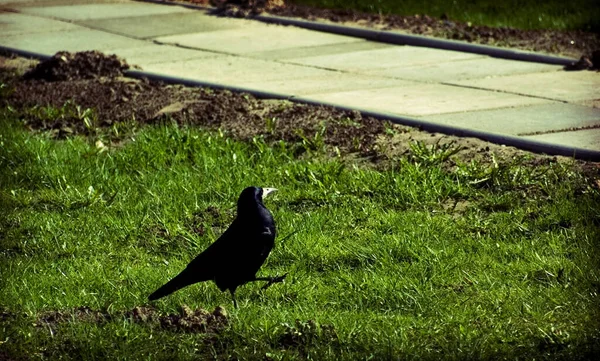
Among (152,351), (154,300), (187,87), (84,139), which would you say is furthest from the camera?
(187,87)

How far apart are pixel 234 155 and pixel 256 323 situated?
3.00 metres

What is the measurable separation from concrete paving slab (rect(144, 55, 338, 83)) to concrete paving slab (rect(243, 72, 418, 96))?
15cm

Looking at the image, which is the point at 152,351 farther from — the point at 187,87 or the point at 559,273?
the point at 187,87

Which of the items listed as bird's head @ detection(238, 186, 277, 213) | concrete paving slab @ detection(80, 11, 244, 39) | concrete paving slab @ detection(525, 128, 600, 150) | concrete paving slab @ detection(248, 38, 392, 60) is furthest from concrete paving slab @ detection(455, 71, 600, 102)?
concrete paving slab @ detection(80, 11, 244, 39)

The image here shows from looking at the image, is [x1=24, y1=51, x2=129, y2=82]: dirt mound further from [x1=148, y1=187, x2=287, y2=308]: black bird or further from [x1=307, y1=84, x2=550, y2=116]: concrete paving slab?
[x1=148, y1=187, x2=287, y2=308]: black bird

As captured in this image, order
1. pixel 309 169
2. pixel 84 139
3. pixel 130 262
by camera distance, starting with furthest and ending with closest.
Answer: pixel 84 139 → pixel 309 169 → pixel 130 262

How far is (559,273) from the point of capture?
5.54 m

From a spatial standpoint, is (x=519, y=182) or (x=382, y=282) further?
(x=519, y=182)

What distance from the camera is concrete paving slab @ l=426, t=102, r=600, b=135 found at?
822 cm

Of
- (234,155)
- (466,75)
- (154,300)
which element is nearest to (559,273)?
(154,300)

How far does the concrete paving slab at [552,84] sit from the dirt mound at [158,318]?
16.1 feet

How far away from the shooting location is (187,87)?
10172 mm

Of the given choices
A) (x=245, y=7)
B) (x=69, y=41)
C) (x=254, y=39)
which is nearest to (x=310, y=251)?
(x=254, y=39)

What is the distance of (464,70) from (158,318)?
6112 millimetres
